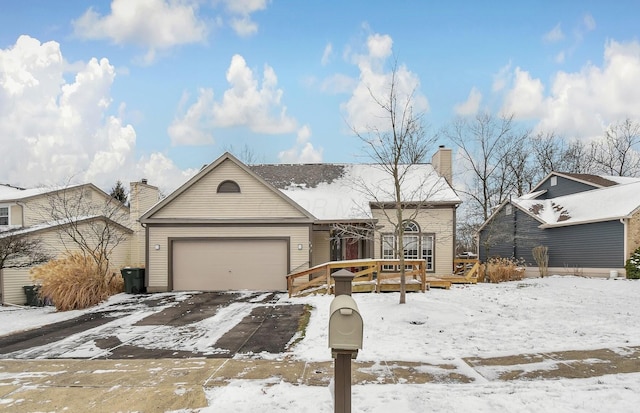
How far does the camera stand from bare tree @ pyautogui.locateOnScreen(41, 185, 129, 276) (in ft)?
62.1

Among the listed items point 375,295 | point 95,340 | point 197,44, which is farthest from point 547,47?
point 95,340

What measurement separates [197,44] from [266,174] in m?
7.49

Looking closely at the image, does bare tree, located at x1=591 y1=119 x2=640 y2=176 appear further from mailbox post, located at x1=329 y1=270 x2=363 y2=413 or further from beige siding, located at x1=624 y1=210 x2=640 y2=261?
mailbox post, located at x1=329 y1=270 x2=363 y2=413

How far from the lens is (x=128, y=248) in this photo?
75.2 ft

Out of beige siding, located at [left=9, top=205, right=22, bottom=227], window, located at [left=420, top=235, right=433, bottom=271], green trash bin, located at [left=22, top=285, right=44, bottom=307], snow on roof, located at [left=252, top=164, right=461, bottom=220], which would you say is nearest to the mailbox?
snow on roof, located at [left=252, top=164, right=461, bottom=220]

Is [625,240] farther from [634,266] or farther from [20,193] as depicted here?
[20,193]

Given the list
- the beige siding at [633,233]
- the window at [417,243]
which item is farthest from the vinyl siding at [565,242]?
the window at [417,243]

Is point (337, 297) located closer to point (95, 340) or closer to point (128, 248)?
point (95, 340)

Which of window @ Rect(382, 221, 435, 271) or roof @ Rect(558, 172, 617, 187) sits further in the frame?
roof @ Rect(558, 172, 617, 187)

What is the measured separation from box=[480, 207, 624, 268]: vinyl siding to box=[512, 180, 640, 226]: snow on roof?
409 mm

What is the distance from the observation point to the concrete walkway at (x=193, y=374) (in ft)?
15.7

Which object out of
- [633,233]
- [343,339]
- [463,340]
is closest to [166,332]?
[463,340]

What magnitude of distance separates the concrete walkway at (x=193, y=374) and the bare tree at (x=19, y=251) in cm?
1061

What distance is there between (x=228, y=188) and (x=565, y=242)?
17.5 m
